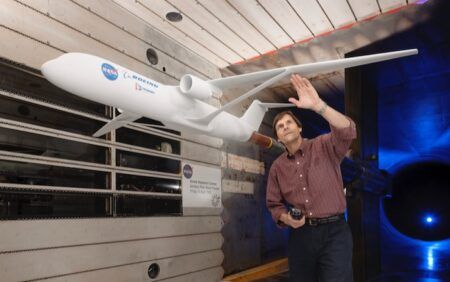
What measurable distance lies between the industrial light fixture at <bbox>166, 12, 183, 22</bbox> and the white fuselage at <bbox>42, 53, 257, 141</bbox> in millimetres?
1429

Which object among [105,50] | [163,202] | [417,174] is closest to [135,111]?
[105,50]

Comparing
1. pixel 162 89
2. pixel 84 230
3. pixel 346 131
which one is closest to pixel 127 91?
pixel 162 89

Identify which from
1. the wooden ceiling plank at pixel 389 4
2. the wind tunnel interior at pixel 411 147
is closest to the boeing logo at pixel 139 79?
the wooden ceiling plank at pixel 389 4

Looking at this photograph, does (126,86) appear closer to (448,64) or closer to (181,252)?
(181,252)

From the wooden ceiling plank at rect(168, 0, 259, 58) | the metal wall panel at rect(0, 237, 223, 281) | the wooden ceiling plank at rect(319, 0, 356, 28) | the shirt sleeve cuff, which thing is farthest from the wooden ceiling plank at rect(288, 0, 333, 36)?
the metal wall panel at rect(0, 237, 223, 281)

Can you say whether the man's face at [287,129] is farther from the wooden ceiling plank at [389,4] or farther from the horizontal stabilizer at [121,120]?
the wooden ceiling plank at [389,4]

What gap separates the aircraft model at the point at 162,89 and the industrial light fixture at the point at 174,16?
4.38 feet

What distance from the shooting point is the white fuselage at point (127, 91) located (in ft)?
7.45

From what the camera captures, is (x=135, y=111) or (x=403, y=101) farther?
(x=403, y=101)

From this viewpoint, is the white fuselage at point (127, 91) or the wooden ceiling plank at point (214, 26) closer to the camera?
the white fuselage at point (127, 91)

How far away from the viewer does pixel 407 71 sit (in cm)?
644

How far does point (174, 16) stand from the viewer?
396 centimetres

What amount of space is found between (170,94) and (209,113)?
0.38 m

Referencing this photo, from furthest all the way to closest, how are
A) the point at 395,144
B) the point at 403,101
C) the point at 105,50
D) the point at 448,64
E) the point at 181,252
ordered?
1. the point at 395,144
2. the point at 403,101
3. the point at 448,64
4. the point at 181,252
5. the point at 105,50
